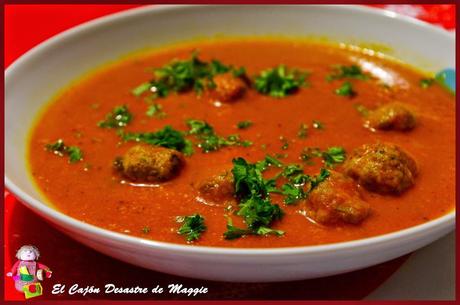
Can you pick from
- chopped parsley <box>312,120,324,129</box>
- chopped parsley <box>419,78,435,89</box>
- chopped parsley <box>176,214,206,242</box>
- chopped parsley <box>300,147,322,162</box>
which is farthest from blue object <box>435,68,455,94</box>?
chopped parsley <box>176,214,206,242</box>

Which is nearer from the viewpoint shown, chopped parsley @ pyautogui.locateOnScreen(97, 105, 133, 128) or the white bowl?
the white bowl

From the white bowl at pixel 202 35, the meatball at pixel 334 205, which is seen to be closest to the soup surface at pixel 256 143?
the meatball at pixel 334 205

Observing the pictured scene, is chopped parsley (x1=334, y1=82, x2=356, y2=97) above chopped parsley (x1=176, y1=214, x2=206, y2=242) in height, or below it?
above

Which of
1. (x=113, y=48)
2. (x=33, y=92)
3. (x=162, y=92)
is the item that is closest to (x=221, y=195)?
(x=162, y=92)

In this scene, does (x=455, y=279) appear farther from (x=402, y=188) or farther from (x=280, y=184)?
(x=280, y=184)

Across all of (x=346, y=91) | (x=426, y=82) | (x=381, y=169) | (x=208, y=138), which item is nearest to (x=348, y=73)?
(x=346, y=91)

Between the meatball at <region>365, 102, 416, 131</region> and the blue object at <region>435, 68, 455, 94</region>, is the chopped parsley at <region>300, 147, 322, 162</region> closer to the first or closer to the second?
the meatball at <region>365, 102, 416, 131</region>
